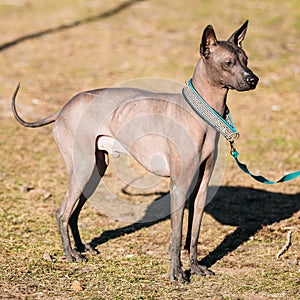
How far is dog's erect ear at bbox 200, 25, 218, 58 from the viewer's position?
5.32 meters

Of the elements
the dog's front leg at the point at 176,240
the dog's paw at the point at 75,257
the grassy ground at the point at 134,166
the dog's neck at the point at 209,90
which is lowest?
the grassy ground at the point at 134,166

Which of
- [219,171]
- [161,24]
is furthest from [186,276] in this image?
[161,24]

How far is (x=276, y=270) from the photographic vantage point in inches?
237

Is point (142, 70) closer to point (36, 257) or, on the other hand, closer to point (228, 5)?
point (228, 5)

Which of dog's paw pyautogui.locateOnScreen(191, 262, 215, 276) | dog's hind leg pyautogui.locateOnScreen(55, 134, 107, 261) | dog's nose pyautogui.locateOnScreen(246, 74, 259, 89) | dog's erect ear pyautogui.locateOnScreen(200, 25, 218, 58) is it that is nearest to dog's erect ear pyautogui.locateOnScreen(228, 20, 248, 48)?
dog's erect ear pyautogui.locateOnScreen(200, 25, 218, 58)

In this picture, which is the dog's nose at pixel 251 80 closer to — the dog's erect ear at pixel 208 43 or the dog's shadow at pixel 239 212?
the dog's erect ear at pixel 208 43

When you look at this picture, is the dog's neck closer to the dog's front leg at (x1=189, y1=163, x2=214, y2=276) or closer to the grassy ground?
the dog's front leg at (x1=189, y1=163, x2=214, y2=276)

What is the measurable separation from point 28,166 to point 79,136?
10.2 feet

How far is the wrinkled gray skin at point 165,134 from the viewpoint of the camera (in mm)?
5438

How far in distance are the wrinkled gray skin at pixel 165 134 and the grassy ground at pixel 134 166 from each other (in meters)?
0.38

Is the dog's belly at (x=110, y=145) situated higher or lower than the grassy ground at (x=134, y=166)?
higher

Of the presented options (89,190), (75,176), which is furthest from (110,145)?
(89,190)

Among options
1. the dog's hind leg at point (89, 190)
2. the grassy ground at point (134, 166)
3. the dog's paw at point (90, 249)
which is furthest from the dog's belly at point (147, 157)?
the dog's paw at point (90, 249)

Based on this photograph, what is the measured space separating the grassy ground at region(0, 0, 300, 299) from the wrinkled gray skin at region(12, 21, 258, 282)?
38 cm
